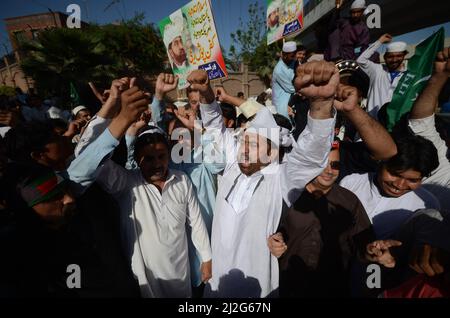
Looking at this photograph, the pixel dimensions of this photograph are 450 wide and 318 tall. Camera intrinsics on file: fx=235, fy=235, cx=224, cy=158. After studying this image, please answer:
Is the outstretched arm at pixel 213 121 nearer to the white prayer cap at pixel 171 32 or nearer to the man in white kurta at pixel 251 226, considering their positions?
the man in white kurta at pixel 251 226

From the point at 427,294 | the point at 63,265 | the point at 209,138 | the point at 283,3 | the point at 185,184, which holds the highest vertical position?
the point at 283,3

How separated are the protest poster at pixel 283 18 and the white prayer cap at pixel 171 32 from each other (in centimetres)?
188

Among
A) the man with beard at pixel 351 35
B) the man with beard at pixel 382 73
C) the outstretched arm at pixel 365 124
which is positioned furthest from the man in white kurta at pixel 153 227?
the man with beard at pixel 351 35

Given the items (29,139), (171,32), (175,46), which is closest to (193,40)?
(175,46)

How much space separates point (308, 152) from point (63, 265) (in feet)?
4.93

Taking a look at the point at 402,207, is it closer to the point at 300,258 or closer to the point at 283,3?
the point at 300,258

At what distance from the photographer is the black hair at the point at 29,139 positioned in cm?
152

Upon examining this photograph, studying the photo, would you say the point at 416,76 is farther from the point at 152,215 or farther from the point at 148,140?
the point at 152,215

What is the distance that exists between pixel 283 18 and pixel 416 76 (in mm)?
2781

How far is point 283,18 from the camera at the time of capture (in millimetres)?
4184

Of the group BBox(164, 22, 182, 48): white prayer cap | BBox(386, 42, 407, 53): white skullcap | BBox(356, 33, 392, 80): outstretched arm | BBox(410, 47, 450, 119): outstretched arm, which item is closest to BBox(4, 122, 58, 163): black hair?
BBox(164, 22, 182, 48): white prayer cap

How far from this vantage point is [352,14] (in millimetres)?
3889

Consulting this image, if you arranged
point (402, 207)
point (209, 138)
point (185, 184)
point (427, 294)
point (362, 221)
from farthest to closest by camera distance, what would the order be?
point (209, 138) < point (185, 184) < point (402, 207) < point (362, 221) < point (427, 294)
